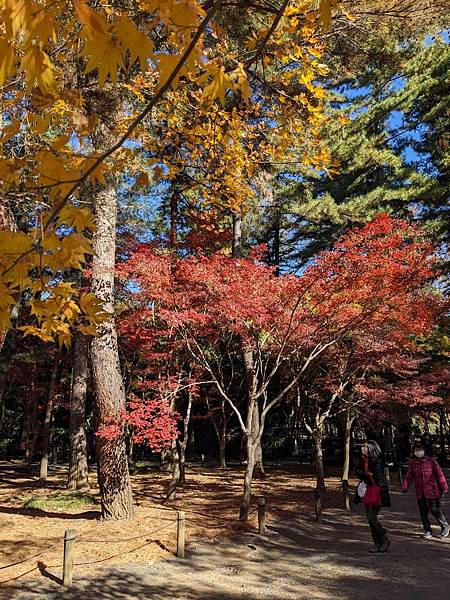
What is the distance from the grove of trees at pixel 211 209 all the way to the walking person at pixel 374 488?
2000 millimetres

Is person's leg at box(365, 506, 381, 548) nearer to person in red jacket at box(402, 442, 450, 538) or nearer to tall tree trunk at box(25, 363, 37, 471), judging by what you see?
person in red jacket at box(402, 442, 450, 538)

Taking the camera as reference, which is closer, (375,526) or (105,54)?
(105,54)

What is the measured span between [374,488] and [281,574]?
165 centimetres

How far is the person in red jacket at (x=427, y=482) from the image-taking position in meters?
6.85

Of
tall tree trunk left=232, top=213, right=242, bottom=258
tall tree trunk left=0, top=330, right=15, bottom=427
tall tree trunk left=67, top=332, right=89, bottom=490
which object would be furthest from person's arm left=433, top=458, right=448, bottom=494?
tall tree trunk left=67, top=332, right=89, bottom=490

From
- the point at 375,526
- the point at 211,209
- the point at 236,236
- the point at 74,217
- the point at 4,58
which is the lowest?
the point at 375,526

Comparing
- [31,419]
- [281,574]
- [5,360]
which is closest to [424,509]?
[281,574]

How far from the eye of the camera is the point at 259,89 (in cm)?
862

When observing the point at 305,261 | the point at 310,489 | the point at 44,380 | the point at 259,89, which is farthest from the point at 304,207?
the point at 44,380

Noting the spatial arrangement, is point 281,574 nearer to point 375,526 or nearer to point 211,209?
point 375,526

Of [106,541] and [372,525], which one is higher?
[372,525]

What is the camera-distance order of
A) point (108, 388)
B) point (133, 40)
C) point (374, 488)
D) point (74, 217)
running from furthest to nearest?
point (108, 388) < point (374, 488) < point (74, 217) < point (133, 40)

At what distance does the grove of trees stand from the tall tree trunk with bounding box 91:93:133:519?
0.11ft

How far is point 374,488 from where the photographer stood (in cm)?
639
